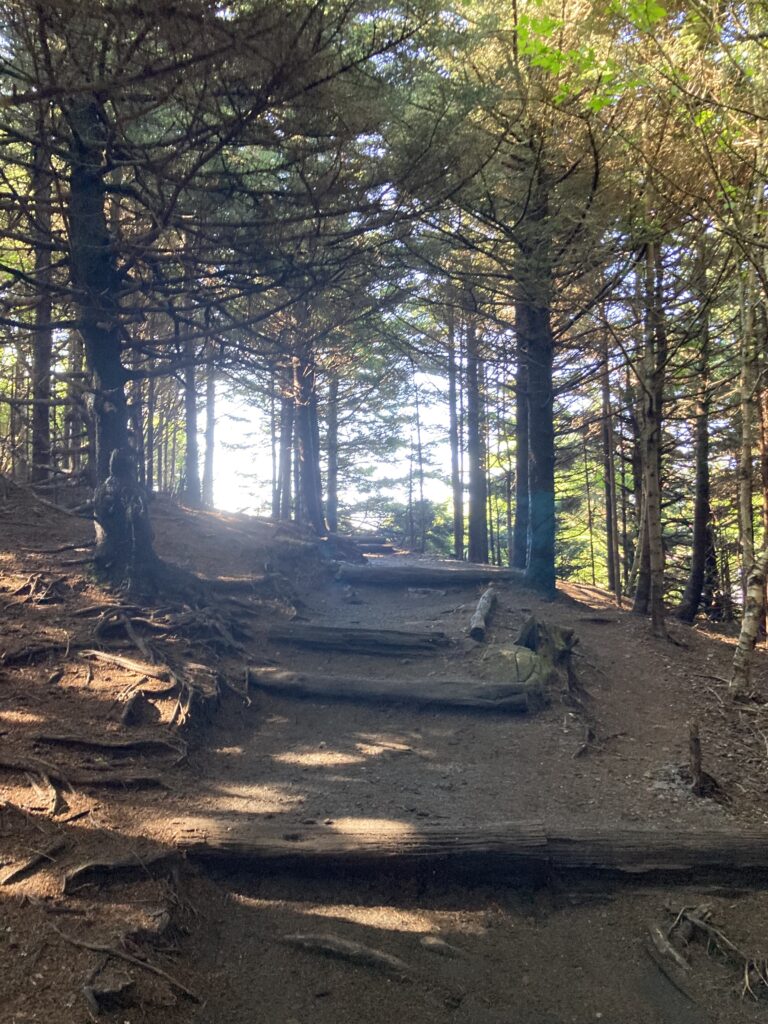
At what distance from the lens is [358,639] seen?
11055 millimetres

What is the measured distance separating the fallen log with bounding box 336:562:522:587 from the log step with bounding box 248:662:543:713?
6170 millimetres

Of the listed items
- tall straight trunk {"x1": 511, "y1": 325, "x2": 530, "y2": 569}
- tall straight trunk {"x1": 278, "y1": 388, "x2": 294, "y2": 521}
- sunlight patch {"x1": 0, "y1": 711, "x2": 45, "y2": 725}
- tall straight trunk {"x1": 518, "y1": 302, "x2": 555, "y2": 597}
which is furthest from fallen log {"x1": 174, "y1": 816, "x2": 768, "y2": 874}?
tall straight trunk {"x1": 278, "y1": 388, "x2": 294, "y2": 521}

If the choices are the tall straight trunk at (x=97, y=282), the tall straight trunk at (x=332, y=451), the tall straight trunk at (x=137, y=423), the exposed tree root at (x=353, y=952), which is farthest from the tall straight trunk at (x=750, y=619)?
the tall straight trunk at (x=332, y=451)

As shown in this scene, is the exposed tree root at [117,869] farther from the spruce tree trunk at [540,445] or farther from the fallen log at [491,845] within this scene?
the spruce tree trunk at [540,445]

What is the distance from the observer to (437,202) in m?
9.15

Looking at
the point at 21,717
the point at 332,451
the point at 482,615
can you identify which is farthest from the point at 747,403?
the point at 332,451

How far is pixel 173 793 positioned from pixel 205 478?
19.5 m

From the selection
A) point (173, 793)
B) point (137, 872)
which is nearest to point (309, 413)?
point (173, 793)

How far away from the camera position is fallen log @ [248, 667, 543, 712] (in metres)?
9.21

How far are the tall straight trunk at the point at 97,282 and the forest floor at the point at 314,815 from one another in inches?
83.1

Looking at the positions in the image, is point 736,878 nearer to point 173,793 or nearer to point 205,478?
point 173,793

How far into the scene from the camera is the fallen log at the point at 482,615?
36.9 ft

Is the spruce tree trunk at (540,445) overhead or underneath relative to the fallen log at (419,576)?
overhead

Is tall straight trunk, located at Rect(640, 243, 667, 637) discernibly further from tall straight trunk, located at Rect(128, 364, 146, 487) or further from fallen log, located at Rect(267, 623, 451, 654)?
tall straight trunk, located at Rect(128, 364, 146, 487)
